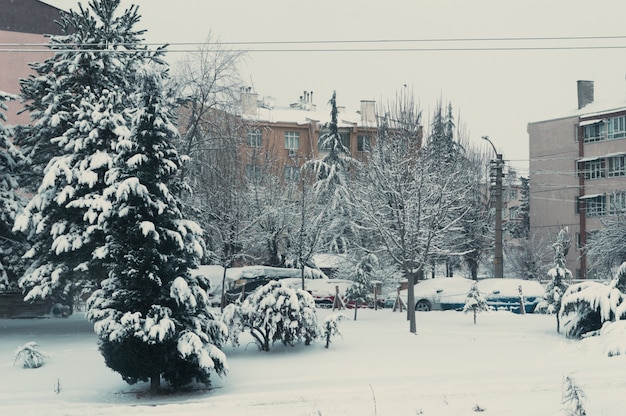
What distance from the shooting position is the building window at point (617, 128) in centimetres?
5547

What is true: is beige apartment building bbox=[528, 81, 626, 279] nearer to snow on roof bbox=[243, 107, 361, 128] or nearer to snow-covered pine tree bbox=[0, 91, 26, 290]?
snow on roof bbox=[243, 107, 361, 128]

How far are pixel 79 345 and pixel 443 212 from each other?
38.3 ft

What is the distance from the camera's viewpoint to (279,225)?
42812 mm

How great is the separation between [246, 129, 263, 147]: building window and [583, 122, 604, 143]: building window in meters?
24.8

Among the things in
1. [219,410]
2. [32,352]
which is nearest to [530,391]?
[219,410]

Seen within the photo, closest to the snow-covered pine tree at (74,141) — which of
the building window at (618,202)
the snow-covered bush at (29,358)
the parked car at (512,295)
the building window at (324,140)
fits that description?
the snow-covered bush at (29,358)

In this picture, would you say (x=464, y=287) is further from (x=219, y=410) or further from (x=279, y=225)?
(x=219, y=410)

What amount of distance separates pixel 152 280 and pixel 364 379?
4560 mm

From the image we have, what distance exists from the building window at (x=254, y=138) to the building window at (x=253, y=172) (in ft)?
4.22

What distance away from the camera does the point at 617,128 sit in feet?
184

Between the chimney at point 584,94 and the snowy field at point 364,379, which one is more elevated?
the chimney at point 584,94

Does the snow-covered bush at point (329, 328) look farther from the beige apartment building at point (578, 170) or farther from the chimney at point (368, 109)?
the chimney at point (368, 109)

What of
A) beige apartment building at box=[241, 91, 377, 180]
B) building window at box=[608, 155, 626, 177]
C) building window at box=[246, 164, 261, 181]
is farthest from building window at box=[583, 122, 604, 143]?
building window at box=[246, 164, 261, 181]

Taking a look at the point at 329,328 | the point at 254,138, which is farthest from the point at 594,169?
the point at 329,328
